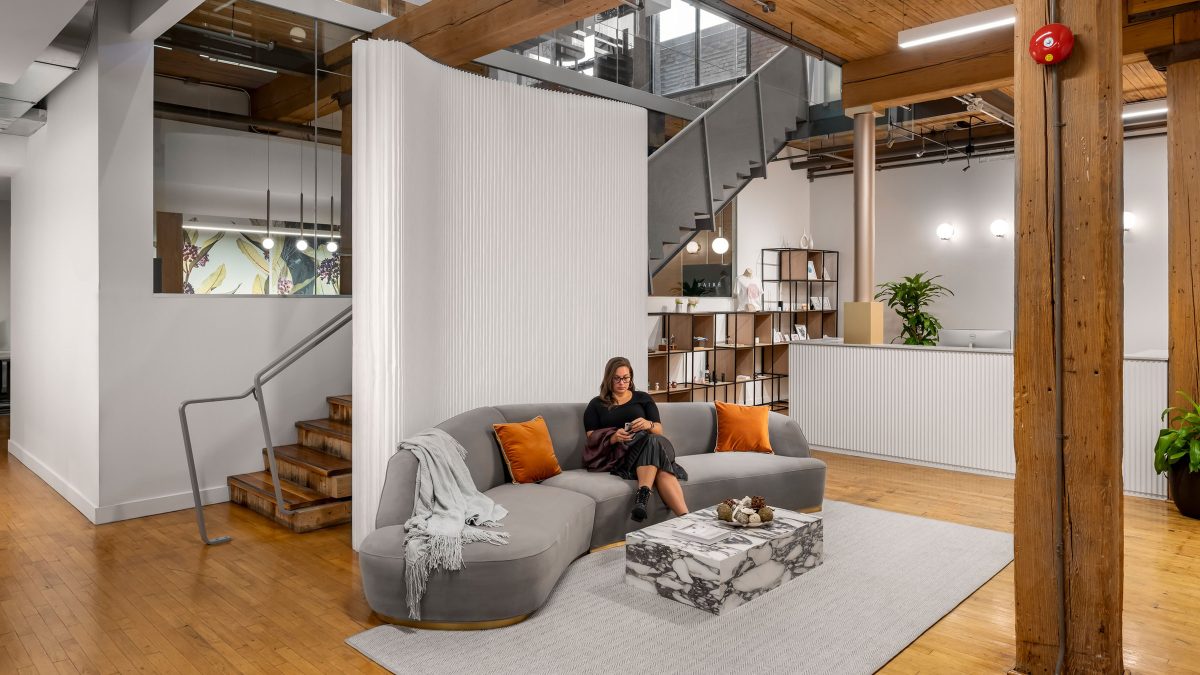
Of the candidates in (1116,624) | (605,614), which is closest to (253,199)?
(605,614)

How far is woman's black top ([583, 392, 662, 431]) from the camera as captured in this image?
4988 millimetres

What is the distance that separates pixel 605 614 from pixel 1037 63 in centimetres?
286

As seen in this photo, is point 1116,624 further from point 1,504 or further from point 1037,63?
point 1,504

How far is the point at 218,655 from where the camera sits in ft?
10.6

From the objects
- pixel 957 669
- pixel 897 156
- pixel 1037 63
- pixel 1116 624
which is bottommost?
pixel 957 669

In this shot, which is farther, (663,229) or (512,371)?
(663,229)

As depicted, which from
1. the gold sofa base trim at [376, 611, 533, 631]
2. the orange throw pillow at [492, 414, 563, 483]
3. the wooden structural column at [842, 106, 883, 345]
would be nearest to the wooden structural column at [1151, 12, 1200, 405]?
the wooden structural column at [842, 106, 883, 345]

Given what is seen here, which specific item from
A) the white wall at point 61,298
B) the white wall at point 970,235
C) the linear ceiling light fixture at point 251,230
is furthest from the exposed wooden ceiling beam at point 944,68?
the white wall at point 61,298

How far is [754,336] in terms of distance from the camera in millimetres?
9703

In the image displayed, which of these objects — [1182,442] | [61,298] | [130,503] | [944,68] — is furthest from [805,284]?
[61,298]

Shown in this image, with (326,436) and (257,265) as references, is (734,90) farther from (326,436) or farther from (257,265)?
(326,436)

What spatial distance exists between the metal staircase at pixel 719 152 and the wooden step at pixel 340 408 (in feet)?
9.83

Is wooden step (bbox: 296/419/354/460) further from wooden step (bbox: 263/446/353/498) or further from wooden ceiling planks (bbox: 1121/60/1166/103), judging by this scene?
wooden ceiling planks (bbox: 1121/60/1166/103)

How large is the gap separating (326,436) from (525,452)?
1.87 metres
